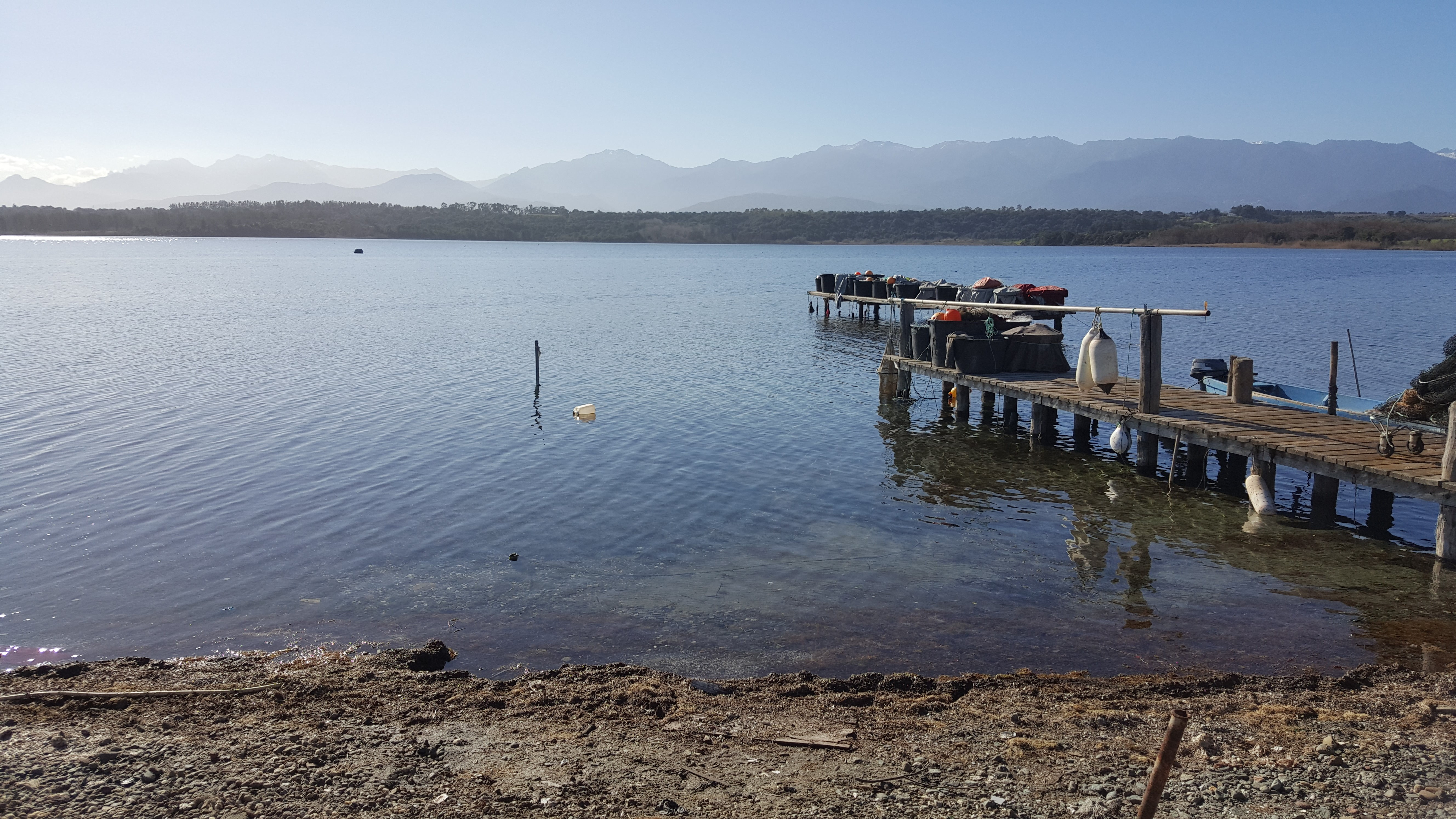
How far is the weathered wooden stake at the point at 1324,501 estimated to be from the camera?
14797 mm

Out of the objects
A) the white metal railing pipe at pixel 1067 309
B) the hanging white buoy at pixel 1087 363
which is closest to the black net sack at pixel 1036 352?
the white metal railing pipe at pixel 1067 309

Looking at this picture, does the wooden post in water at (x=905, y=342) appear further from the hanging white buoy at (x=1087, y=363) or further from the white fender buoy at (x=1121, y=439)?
the white fender buoy at (x=1121, y=439)

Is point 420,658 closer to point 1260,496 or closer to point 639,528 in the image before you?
point 639,528

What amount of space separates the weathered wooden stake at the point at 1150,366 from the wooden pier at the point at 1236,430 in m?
0.02

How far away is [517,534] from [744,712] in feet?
22.7

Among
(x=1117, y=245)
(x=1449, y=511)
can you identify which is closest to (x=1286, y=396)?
(x=1449, y=511)

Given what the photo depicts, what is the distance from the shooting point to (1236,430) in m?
15.6

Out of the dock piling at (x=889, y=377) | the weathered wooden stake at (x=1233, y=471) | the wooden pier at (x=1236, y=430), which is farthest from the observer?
the dock piling at (x=889, y=377)

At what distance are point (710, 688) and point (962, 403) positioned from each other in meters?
16.1

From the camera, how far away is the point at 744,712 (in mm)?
8312

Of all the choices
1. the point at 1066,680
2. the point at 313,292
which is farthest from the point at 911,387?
the point at 313,292

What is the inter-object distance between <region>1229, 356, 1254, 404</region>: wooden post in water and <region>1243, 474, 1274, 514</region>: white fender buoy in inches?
133

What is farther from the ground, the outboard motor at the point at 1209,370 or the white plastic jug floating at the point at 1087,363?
the white plastic jug floating at the point at 1087,363

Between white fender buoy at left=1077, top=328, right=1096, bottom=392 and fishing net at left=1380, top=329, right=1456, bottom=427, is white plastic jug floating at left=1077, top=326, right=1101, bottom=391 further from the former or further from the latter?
fishing net at left=1380, top=329, right=1456, bottom=427
